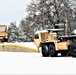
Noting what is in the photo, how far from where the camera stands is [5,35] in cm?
5409

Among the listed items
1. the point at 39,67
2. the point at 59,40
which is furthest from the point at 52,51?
the point at 39,67

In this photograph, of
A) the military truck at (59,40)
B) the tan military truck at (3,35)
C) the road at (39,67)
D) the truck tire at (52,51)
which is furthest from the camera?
the tan military truck at (3,35)

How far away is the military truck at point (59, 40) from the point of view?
27594 mm

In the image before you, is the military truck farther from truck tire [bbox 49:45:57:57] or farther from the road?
the road

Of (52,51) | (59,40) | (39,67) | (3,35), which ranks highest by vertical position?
(3,35)

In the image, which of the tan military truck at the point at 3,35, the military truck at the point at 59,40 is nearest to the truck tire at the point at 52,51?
the military truck at the point at 59,40

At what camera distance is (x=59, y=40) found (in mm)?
29062

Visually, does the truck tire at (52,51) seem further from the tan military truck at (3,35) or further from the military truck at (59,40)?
the tan military truck at (3,35)

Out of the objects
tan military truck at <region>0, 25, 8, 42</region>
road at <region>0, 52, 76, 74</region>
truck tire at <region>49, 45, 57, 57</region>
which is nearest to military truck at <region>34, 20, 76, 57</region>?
truck tire at <region>49, 45, 57, 57</region>

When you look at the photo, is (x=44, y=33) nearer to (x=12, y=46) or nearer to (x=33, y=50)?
(x=33, y=50)

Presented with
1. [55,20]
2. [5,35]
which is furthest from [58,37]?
[55,20]

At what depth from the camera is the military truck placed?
27594mm

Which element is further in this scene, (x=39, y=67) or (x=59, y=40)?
(x=59, y=40)

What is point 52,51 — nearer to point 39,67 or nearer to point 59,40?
point 59,40
